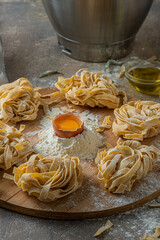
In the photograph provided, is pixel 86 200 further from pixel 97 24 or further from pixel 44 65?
pixel 44 65

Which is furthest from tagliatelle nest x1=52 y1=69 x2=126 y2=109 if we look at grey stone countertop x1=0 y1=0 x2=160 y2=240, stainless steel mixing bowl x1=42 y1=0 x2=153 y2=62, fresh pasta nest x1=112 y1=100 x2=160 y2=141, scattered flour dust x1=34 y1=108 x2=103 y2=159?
stainless steel mixing bowl x1=42 y1=0 x2=153 y2=62

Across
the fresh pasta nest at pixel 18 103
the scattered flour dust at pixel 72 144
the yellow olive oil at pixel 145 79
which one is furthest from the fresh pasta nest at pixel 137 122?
the fresh pasta nest at pixel 18 103

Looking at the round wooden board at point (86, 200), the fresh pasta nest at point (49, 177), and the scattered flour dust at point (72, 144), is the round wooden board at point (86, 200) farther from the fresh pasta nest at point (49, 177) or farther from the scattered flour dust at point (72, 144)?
the scattered flour dust at point (72, 144)

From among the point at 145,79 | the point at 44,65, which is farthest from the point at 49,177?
the point at 44,65

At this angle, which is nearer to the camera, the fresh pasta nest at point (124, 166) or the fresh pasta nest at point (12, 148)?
the fresh pasta nest at point (124, 166)

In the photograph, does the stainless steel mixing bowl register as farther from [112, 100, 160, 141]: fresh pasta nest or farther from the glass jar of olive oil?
[112, 100, 160, 141]: fresh pasta nest

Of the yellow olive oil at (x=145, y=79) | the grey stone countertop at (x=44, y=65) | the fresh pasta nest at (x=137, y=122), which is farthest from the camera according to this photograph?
the yellow olive oil at (x=145, y=79)

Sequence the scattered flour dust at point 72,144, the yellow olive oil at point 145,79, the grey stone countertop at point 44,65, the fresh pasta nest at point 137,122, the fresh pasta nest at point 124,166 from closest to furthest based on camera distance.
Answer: the grey stone countertop at point 44,65 < the fresh pasta nest at point 124,166 < the scattered flour dust at point 72,144 < the fresh pasta nest at point 137,122 < the yellow olive oil at point 145,79
